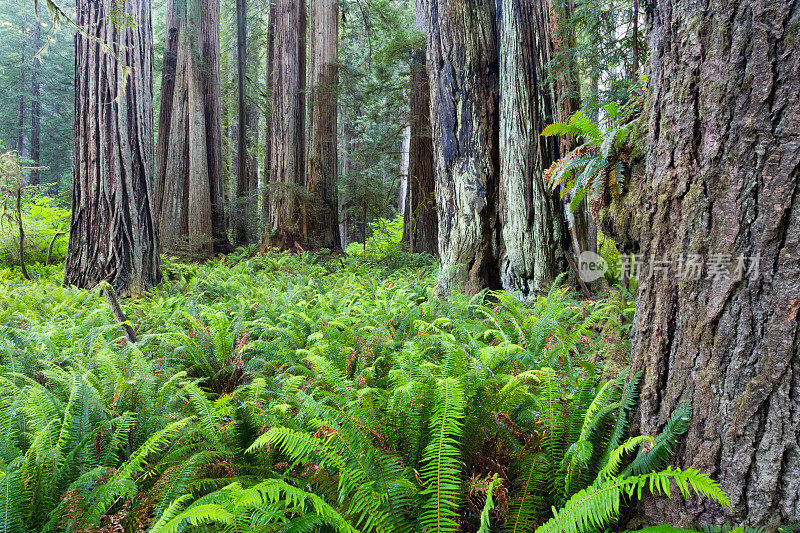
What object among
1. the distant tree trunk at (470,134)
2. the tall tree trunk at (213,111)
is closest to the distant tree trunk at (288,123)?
the tall tree trunk at (213,111)

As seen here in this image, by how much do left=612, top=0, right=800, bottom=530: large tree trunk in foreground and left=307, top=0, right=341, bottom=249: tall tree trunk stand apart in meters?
7.92

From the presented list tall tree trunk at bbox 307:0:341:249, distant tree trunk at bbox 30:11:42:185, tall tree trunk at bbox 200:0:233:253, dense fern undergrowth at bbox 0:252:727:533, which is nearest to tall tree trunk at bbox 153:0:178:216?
tall tree trunk at bbox 200:0:233:253

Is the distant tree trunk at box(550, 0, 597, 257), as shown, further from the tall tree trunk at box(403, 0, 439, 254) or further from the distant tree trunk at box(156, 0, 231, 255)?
the distant tree trunk at box(156, 0, 231, 255)

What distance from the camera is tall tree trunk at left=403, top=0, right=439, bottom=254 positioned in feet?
28.4

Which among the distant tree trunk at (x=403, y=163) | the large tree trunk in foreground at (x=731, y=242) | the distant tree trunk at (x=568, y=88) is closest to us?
the large tree trunk in foreground at (x=731, y=242)

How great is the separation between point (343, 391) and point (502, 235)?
2.88 metres

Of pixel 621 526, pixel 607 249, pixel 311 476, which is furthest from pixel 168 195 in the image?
pixel 621 526

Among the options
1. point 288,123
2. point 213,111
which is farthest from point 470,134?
point 213,111

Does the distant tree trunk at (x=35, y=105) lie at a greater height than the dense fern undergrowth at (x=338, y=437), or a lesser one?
greater

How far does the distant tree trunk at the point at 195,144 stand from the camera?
9.61 meters

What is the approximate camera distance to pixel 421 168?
8.90 m

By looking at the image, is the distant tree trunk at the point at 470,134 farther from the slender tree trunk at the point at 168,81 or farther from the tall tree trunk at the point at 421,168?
the slender tree trunk at the point at 168,81

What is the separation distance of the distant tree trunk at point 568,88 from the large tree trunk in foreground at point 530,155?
0.31ft

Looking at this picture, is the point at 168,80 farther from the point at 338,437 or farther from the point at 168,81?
the point at 338,437
